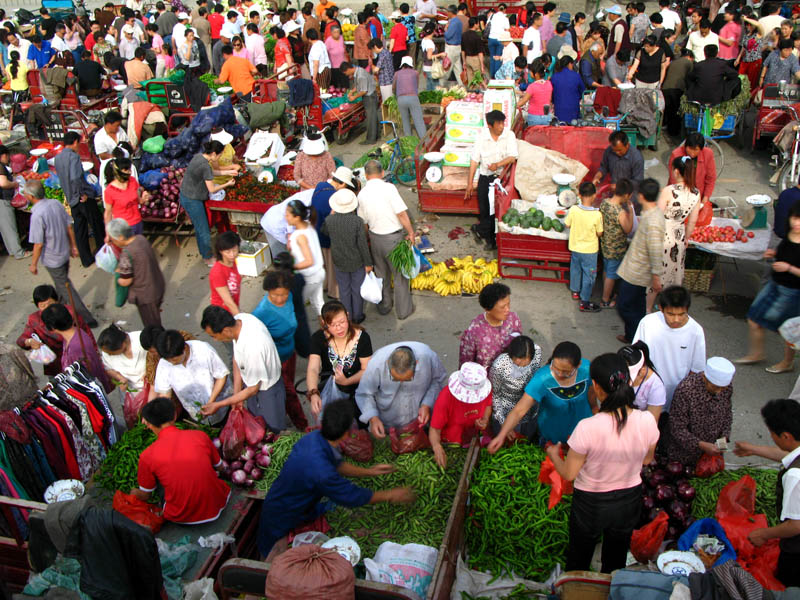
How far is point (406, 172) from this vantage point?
11984mm

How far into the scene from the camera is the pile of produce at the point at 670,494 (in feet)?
15.2

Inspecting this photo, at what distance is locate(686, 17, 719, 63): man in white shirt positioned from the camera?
12359 millimetres

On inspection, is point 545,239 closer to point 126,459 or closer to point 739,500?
point 739,500

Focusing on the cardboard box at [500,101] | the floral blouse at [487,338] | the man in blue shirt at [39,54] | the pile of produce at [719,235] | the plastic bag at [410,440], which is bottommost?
the pile of produce at [719,235]

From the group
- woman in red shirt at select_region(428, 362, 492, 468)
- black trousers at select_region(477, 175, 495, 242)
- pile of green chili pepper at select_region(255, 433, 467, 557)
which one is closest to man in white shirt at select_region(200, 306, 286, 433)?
pile of green chili pepper at select_region(255, 433, 467, 557)

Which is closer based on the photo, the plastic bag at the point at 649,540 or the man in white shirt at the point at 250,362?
the plastic bag at the point at 649,540

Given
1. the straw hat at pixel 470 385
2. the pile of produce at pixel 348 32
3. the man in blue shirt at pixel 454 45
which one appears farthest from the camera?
the pile of produce at pixel 348 32

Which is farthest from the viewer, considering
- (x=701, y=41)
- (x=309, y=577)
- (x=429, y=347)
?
(x=701, y=41)

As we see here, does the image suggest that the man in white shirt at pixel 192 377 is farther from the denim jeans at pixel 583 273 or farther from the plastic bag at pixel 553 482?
the denim jeans at pixel 583 273

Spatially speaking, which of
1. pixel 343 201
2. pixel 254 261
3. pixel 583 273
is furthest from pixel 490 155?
pixel 254 261

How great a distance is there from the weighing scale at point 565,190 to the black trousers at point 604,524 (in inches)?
218

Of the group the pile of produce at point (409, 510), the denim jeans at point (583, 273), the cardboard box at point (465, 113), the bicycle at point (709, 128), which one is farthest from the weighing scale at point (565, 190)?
the pile of produce at point (409, 510)

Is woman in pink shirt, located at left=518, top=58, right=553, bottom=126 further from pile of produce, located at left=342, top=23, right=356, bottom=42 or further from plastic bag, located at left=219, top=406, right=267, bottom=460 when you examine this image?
pile of produce, located at left=342, top=23, right=356, bottom=42

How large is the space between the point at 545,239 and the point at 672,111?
5.98m
